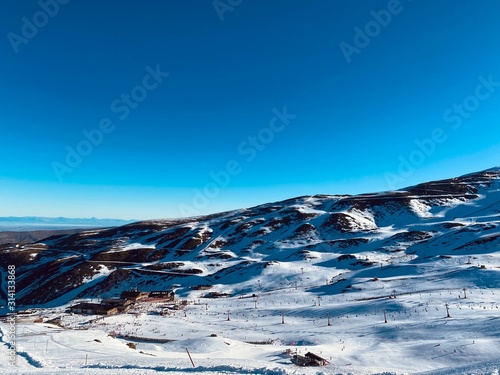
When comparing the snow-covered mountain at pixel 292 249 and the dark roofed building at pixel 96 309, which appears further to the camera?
the snow-covered mountain at pixel 292 249

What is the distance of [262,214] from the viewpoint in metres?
178

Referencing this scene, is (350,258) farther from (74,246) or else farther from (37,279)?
(74,246)

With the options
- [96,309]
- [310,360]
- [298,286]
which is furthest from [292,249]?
[310,360]

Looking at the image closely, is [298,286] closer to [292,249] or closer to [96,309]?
[292,249]

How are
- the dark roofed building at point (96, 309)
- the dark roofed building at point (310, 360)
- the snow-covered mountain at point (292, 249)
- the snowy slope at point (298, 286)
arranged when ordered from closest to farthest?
1. the dark roofed building at point (310, 360)
2. the snowy slope at point (298, 286)
3. the dark roofed building at point (96, 309)
4. the snow-covered mountain at point (292, 249)

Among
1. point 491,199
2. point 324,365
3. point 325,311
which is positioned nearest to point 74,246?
point 325,311

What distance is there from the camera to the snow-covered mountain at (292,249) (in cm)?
8638

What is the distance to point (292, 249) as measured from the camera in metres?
121

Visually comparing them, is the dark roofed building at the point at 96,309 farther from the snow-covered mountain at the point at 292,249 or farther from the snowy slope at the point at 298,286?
the snow-covered mountain at the point at 292,249

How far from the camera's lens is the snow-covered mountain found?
86.4m

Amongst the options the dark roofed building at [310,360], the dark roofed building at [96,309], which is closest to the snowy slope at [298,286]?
the dark roofed building at [310,360]

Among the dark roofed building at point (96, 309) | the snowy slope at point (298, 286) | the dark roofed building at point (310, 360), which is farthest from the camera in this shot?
the dark roofed building at point (96, 309)

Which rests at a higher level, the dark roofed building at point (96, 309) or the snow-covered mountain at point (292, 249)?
the snow-covered mountain at point (292, 249)

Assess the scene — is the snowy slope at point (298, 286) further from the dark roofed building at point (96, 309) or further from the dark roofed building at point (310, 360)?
the dark roofed building at point (96, 309)
